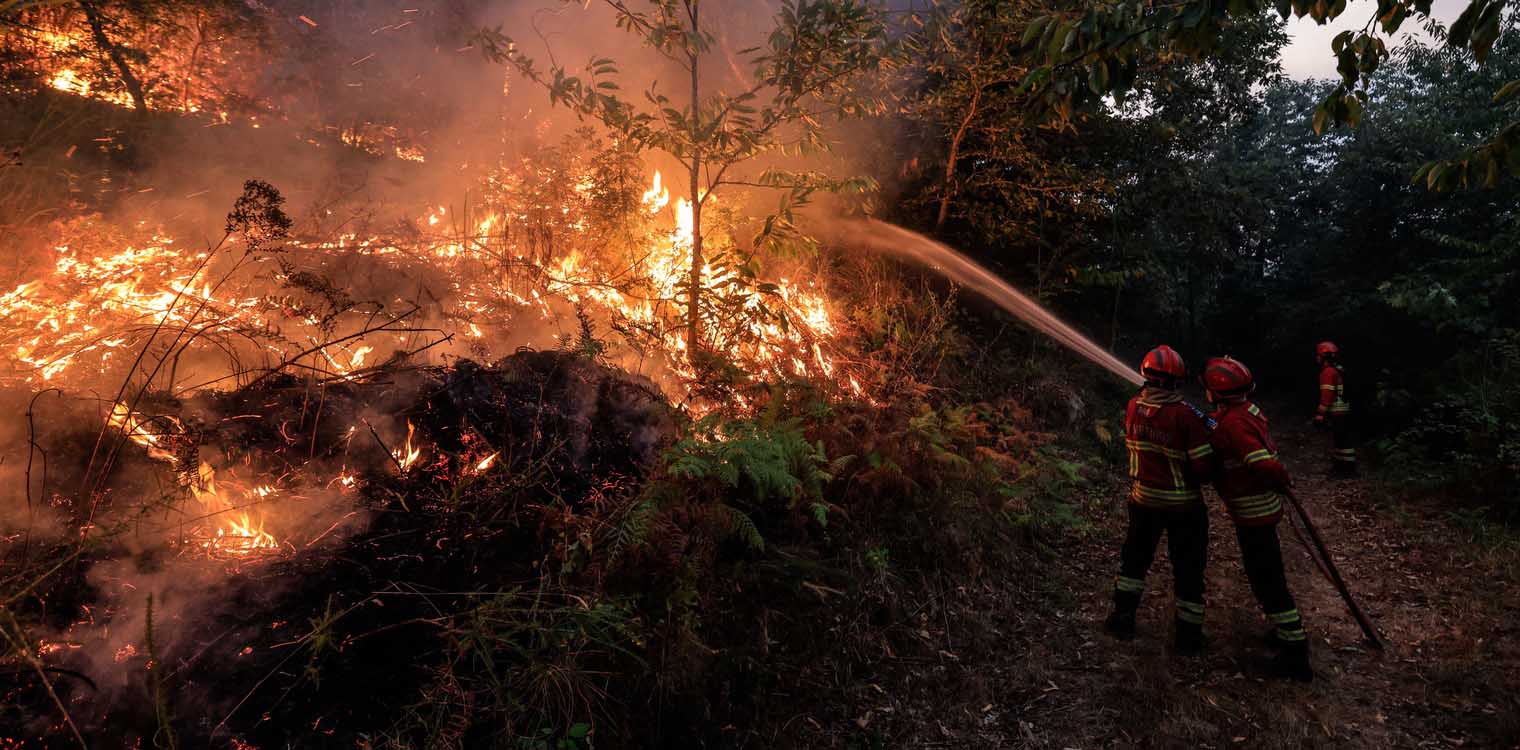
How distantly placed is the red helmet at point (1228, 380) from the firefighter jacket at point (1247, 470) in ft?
0.40

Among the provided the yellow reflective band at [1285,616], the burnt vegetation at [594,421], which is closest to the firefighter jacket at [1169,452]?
the yellow reflective band at [1285,616]

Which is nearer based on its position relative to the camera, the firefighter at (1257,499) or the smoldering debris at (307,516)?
the smoldering debris at (307,516)

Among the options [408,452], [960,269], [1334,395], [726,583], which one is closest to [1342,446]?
[1334,395]

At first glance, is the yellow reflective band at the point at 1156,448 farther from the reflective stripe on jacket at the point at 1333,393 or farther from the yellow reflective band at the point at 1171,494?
the reflective stripe on jacket at the point at 1333,393

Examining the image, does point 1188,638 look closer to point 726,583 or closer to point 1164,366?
point 1164,366

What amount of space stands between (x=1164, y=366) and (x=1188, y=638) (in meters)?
1.87

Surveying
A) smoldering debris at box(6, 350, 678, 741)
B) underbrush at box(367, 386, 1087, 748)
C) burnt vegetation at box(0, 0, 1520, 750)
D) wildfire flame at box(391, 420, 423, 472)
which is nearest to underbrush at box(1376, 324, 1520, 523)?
burnt vegetation at box(0, 0, 1520, 750)

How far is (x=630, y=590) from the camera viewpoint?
12.2ft

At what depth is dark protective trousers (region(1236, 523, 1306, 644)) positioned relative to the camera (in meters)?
4.07

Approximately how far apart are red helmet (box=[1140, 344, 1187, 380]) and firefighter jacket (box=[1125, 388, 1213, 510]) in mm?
119

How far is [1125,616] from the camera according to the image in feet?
15.3

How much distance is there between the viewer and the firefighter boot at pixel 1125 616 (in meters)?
Answer: 4.65

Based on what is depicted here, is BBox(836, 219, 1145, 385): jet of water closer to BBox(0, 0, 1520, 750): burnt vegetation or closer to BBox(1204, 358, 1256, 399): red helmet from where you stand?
BBox(0, 0, 1520, 750): burnt vegetation

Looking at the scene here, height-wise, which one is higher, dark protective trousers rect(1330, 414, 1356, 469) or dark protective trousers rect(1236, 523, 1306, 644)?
dark protective trousers rect(1330, 414, 1356, 469)
